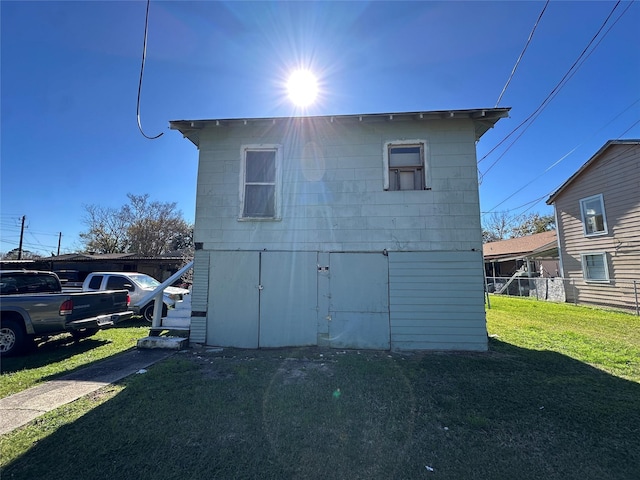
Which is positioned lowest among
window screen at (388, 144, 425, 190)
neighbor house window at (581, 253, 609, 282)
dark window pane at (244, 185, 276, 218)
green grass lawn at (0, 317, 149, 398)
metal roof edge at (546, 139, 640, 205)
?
green grass lawn at (0, 317, 149, 398)

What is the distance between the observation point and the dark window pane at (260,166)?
6.92 metres

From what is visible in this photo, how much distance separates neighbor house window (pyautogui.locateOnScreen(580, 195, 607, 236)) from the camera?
12707 millimetres

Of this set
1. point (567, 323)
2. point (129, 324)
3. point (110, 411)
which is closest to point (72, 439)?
point (110, 411)

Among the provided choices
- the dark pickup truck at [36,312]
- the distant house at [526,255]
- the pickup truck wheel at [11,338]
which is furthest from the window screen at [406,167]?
the distant house at [526,255]

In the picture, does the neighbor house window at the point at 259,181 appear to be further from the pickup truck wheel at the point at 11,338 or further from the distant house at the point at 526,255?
the distant house at the point at 526,255

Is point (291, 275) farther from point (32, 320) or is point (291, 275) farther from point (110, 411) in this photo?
point (32, 320)

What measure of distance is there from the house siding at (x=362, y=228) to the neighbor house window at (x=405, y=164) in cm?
15

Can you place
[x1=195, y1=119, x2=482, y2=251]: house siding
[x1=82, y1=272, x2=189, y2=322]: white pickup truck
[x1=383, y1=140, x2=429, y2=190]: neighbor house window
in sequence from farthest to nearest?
[x1=82, y1=272, x2=189, y2=322]: white pickup truck, [x1=383, y1=140, x2=429, y2=190]: neighbor house window, [x1=195, y1=119, x2=482, y2=251]: house siding

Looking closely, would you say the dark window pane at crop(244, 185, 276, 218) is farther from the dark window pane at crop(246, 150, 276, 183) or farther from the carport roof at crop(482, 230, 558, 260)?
the carport roof at crop(482, 230, 558, 260)

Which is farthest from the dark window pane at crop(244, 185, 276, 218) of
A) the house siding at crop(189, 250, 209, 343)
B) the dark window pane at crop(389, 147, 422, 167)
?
the dark window pane at crop(389, 147, 422, 167)

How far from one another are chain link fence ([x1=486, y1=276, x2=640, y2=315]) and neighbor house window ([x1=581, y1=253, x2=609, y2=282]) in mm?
240

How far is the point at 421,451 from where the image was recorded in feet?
9.30

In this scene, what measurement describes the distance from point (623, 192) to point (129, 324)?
61.6ft

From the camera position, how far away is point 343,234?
6516 mm
